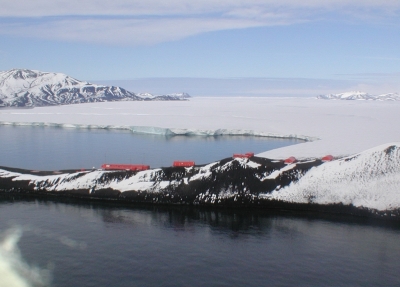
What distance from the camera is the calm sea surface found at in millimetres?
24109

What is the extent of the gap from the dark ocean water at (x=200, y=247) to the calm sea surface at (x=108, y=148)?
778 cm

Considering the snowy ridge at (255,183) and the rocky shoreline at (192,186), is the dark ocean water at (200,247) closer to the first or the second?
the rocky shoreline at (192,186)

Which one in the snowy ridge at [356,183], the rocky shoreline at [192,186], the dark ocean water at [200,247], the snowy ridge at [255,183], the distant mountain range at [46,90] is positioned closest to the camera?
the dark ocean water at [200,247]

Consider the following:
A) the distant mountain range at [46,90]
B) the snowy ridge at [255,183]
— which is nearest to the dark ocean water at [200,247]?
the snowy ridge at [255,183]

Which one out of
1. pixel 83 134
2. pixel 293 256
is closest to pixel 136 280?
pixel 293 256

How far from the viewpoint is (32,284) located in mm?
9727

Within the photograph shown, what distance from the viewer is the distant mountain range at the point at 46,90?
288 feet

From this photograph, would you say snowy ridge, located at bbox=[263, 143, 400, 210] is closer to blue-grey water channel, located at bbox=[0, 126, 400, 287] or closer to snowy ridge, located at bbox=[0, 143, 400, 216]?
snowy ridge, located at bbox=[0, 143, 400, 216]

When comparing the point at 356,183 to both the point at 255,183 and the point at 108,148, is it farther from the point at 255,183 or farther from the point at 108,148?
the point at 108,148

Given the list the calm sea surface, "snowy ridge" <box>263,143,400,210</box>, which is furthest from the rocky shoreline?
the calm sea surface

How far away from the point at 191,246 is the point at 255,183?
218 inches

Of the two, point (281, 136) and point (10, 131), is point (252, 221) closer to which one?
point (281, 136)

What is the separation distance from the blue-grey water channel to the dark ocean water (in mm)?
25

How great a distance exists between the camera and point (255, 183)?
1712cm
